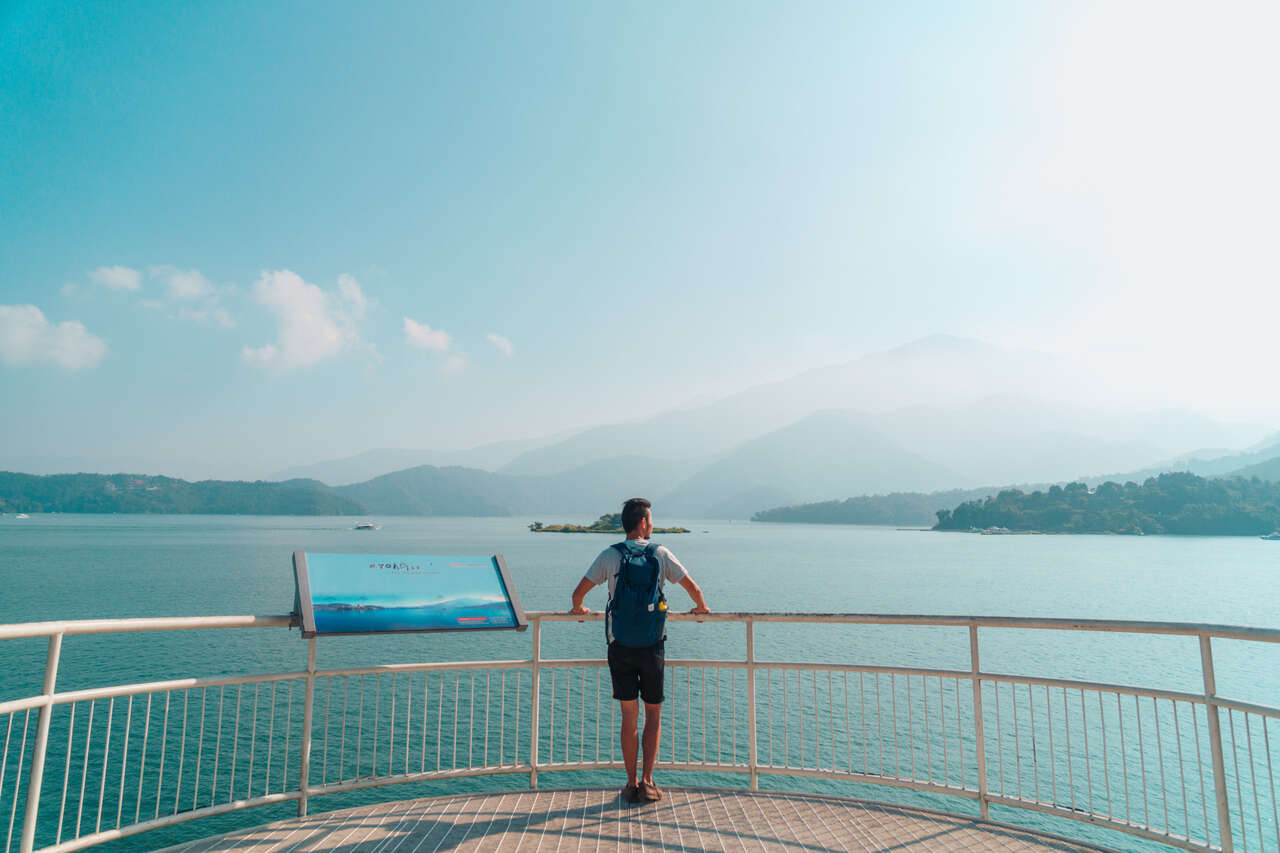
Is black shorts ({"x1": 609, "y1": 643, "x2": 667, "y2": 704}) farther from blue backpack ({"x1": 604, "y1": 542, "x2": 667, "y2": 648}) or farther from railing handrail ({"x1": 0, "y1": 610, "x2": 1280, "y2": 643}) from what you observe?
railing handrail ({"x1": 0, "y1": 610, "x2": 1280, "y2": 643})

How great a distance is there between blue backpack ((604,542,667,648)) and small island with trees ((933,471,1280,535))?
13499 centimetres

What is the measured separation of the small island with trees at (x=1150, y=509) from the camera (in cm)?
10794

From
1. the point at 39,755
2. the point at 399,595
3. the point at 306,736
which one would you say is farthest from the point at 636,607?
the point at 39,755

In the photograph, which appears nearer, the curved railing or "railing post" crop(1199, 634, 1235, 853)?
"railing post" crop(1199, 634, 1235, 853)

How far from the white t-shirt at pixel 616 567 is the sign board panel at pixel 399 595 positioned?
522mm

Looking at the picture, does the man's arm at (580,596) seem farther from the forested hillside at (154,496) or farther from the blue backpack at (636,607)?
the forested hillside at (154,496)

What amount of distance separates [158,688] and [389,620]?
3.92 ft

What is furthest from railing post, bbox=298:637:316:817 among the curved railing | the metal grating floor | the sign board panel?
the curved railing

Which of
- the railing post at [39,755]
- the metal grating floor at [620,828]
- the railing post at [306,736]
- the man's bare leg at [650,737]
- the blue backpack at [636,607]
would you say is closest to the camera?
the railing post at [39,755]

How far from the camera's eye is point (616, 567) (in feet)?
14.1

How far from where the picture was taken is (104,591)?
1345 inches

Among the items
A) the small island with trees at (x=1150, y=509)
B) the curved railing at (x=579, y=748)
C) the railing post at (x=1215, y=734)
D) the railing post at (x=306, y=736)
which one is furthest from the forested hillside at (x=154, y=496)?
the railing post at (x=1215, y=734)

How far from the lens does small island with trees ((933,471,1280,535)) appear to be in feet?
→ 354

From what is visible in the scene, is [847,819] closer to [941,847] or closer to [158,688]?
[941,847]
